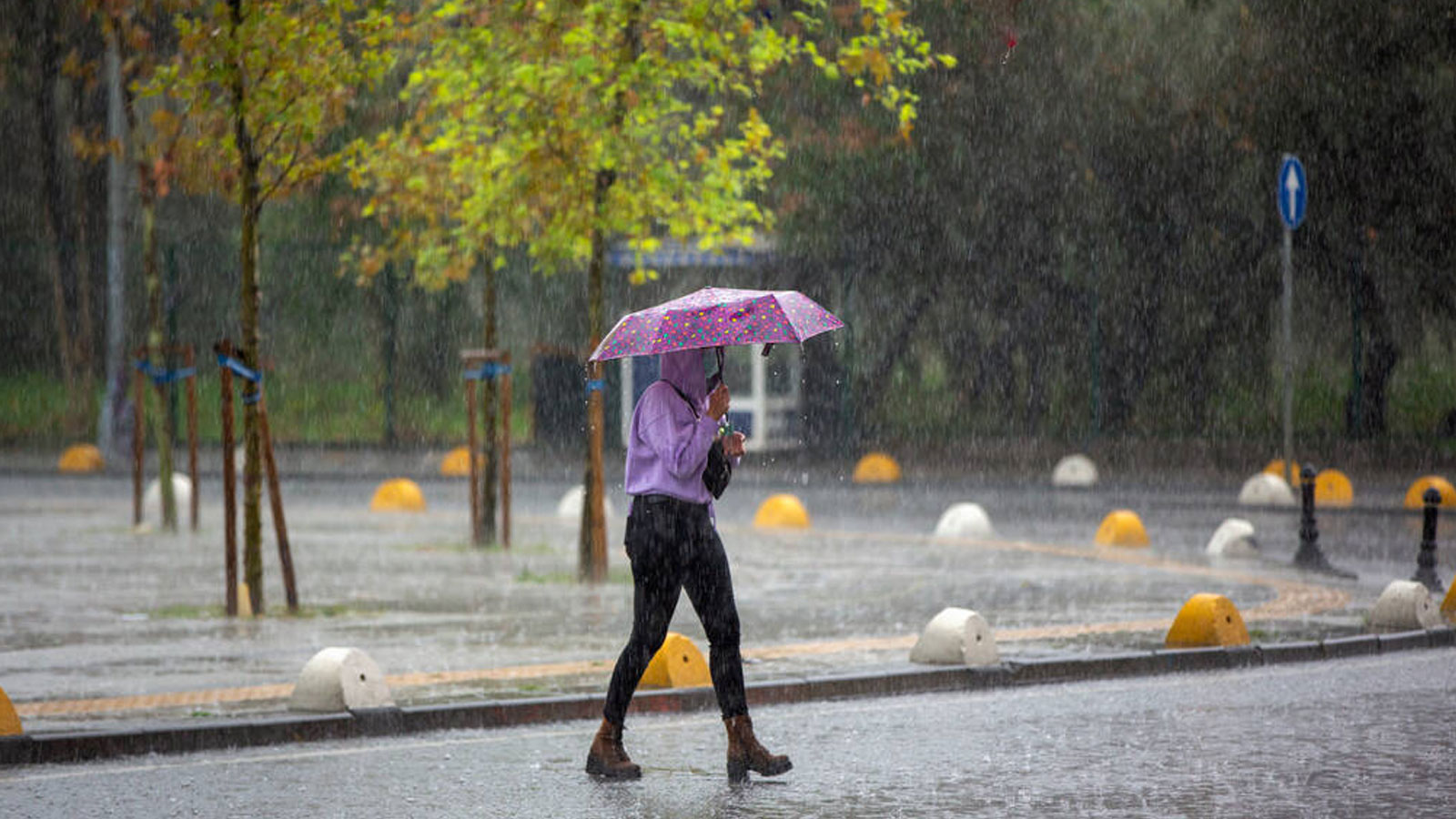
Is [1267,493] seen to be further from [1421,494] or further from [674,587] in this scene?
[674,587]

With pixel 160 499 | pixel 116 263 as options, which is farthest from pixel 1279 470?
pixel 116 263

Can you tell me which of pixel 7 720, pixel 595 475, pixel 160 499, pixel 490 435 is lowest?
pixel 7 720

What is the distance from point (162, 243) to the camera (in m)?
35.6

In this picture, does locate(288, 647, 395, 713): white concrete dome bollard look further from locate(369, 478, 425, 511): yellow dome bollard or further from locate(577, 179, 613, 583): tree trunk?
locate(369, 478, 425, 511): yellow dome bollard

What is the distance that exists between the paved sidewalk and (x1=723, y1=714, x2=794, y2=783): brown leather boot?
2340 mm

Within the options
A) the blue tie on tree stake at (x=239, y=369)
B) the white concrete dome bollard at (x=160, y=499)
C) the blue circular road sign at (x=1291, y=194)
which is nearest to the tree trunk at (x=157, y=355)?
the white concrete dome bollard at (x=160, y=499)

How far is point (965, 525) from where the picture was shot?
21422mm

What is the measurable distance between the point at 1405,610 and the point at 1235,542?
524 cm

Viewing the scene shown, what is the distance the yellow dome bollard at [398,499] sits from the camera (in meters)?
25.0

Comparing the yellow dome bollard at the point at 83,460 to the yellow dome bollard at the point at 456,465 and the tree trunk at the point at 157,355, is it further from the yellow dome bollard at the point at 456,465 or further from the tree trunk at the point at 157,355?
the tree trunk at the point at 157,355

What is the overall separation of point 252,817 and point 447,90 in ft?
30.6

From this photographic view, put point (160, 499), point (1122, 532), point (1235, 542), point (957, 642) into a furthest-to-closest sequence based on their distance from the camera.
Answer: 1. point (160, 499)
2. point (1122, 532)
3. point (1235, 542)
4. point (957, 642)

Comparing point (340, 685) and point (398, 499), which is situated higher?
point (398, 499)

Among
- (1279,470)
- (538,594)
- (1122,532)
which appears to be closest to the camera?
(538,594)
